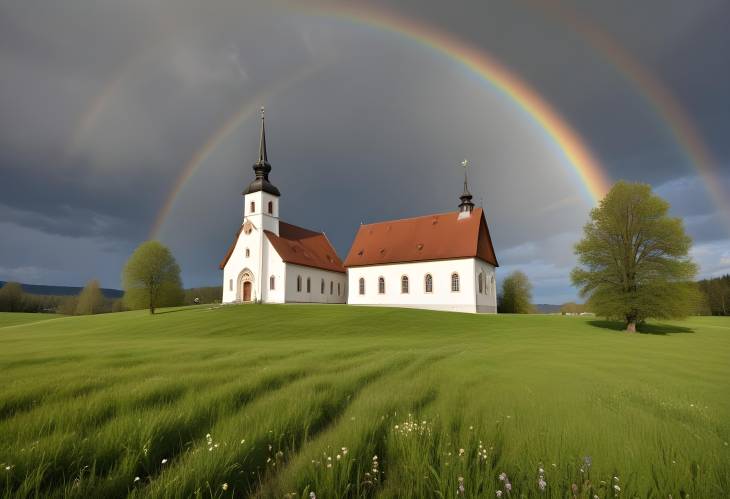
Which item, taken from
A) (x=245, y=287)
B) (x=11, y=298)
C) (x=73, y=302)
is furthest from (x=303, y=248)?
(x=11, y=298)

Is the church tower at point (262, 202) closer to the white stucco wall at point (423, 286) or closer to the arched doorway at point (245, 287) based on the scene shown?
the arched doorway at point (245, 287)

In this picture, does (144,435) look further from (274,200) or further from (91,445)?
(274,200)

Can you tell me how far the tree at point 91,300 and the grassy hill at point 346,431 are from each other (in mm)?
101944

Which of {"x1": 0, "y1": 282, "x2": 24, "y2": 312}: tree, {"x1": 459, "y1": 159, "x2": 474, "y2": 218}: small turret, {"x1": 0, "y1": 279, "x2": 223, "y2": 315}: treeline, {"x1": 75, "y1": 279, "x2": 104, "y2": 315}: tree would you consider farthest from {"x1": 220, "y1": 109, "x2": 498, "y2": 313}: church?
{"x1": 0, "y1": 282, "x2": 24, "y2": 312}: tree

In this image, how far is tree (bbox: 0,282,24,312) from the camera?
94.6 meters

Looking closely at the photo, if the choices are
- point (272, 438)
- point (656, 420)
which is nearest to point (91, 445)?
point (272, 438)

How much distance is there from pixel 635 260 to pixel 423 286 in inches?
952

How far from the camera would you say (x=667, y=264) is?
31781 millimetres

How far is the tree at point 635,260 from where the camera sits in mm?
31203

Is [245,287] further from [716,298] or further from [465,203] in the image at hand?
[716,298]

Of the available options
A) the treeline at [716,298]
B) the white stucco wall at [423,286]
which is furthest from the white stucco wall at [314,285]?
the treeline at [716,298]

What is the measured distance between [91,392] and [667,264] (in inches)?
1603

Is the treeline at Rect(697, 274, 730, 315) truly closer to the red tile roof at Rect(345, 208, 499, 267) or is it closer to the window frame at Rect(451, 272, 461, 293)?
the red tile roof at Rect(345, 208, 499, 267)

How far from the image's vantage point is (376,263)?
53.2 m
